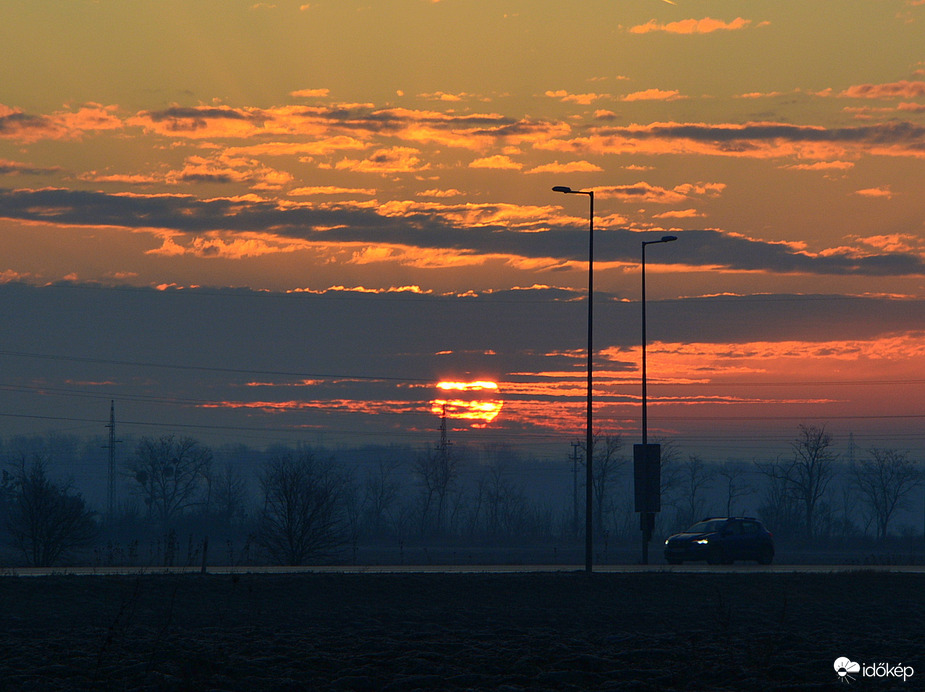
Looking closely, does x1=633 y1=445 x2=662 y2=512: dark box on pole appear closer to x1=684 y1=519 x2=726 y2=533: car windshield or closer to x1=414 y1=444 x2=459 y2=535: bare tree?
x1=684 y1=519 x2=726 y2=533: car windshield

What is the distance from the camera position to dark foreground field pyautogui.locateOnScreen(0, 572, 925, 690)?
47.6 ft

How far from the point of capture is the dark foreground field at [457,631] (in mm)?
14516

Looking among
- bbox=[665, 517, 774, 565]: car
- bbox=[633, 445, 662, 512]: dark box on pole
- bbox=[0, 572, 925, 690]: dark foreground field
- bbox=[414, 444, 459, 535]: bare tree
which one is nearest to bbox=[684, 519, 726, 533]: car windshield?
bbox=[665, 517, 774, 565]: car

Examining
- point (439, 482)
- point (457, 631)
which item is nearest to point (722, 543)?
point (457, 631)

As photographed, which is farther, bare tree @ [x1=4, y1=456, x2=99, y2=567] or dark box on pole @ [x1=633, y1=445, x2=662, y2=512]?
bare tree @ [x1=4, y1=456, x2=99, y2=567]

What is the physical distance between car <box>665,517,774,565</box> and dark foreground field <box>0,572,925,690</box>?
7.37 m

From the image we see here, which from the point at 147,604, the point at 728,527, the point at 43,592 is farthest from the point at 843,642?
the point at 728,527

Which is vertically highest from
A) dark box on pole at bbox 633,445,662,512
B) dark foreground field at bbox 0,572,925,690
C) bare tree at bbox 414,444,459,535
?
dark box on pole at bbox 633,445,662,512

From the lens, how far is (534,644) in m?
17.5

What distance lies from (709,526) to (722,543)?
3.49 feet

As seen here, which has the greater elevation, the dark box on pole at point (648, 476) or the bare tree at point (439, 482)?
the dark box on pole at point (648, 476)

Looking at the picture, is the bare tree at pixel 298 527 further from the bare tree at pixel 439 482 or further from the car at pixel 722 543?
the bare tree at pixel 439 482

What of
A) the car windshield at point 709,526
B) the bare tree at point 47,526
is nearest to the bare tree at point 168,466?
the bare tree at point 47,526

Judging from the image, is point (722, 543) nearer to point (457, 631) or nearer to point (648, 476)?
point (648, 476)
